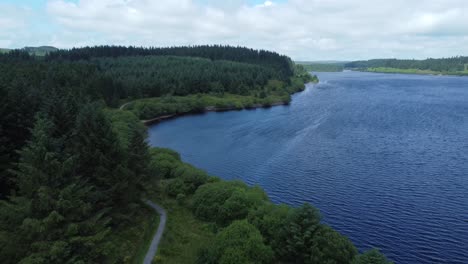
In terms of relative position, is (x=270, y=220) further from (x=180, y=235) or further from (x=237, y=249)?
(x=180, y=235)

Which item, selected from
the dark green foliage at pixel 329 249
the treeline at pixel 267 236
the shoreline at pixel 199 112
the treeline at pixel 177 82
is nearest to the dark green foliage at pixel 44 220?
the treeline at pixel 267 236

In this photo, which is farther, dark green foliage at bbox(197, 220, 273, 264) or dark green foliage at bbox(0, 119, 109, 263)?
dark green foliage at bbox(197, 220, 273, 264)

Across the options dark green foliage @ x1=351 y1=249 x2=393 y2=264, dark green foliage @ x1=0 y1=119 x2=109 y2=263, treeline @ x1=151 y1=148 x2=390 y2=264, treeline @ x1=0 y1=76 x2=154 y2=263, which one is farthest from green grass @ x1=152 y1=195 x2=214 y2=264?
dark green foliage @ x1=351 y1=249 x2=393 y2=264

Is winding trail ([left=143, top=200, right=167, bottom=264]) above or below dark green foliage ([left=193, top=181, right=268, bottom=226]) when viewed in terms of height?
below

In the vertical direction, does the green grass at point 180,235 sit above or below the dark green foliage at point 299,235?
below

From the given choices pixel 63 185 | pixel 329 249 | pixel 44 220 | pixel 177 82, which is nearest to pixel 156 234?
pixel 63 185

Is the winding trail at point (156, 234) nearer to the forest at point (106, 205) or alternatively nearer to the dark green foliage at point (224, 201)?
the forest at point (106, 205)

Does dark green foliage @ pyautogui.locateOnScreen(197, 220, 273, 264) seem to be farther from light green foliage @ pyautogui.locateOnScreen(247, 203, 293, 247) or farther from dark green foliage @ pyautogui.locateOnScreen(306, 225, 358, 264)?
dark green foliage @ pyautogui.locateOnScreen(306, 225, 358, 264)
